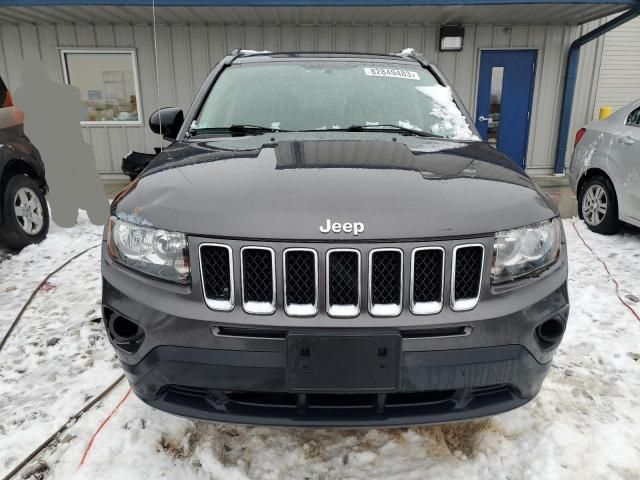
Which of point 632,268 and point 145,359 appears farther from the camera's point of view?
point 632,268

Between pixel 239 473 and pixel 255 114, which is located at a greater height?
pixel 255 114

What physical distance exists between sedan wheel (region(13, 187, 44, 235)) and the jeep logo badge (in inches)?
169

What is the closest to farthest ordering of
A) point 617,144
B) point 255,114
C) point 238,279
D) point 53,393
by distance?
point 238,279 < point 53,393 < point 255,114 < point 617,144

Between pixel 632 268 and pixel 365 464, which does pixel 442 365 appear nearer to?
pixel 365 464

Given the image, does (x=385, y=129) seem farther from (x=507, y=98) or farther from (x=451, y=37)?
(x=507, y=98)

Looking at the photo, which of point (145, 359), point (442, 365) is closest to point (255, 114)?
point (145, 359)

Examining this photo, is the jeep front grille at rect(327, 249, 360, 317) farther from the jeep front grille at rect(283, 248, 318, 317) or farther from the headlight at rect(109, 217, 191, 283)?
the headlight at rect(109, 217, 191, 283)

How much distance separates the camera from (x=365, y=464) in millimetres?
2062

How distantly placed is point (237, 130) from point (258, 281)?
4.19ft

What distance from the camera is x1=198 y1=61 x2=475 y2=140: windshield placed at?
2.69 metres

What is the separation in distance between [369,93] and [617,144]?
3.56 meters

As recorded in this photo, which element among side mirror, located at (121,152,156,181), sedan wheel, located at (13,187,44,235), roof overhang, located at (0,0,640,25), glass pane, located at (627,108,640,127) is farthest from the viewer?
side mirror, located at (121,152,156,181)

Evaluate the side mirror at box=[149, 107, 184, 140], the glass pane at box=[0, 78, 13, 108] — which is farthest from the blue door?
the glass pane at box=[0, 78, 13, 108]

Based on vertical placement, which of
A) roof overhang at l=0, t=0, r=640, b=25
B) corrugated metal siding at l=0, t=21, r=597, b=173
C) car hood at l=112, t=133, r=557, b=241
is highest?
roof overhang at l=0, t=0, r=640, b=25
